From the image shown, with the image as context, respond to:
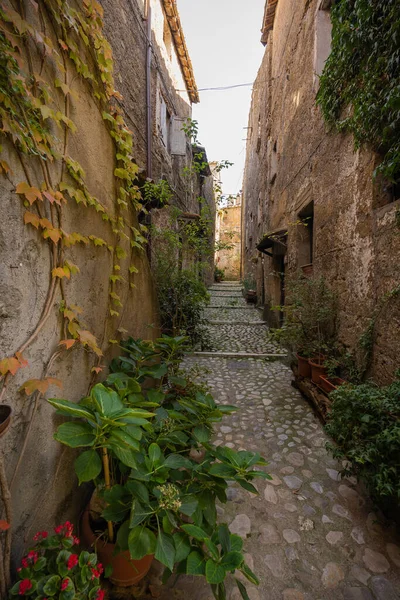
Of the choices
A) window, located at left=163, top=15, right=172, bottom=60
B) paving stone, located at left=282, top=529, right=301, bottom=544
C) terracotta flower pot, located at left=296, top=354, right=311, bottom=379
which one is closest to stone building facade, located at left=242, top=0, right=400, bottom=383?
terracotta flower pot, located at left=296, top=354, right=311, bottom=379

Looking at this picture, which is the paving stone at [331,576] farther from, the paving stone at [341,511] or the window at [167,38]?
the window at [167,38]

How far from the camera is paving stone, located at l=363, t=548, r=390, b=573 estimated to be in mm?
1620

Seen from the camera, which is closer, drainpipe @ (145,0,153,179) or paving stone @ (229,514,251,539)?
paving stone @ (229,514,251,539)

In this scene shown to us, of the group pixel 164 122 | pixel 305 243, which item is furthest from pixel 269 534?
pixel 164 122

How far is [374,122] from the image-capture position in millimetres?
2762

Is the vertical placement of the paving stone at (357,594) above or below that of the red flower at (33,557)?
below

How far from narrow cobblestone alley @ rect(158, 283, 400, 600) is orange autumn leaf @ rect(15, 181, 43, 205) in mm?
2316

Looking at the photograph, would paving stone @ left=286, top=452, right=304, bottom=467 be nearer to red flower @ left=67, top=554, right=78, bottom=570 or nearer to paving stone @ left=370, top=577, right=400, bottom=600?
paving stone @ left=370, top=577, right=400, bottom=600

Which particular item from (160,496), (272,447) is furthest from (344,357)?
(160,496)

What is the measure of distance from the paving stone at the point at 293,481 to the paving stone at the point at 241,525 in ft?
1.71

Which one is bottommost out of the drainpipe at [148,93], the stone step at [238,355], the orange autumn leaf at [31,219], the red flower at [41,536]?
the stone step at [238,355]

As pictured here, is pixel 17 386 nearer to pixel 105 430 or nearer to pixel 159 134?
pixel 105 430

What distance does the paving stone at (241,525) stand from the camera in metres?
1.86

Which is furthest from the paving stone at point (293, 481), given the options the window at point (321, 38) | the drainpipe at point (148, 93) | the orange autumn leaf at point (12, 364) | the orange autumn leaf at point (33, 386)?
the window at point (321, 38)
